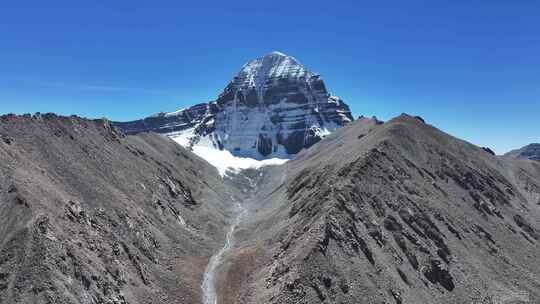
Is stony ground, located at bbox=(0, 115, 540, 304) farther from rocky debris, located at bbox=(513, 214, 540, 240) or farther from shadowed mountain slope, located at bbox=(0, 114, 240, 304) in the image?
rocky debris, located at bbox=(513, 214, 540, 240)

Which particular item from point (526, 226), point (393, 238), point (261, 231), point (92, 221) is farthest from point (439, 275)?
point (92, 221)

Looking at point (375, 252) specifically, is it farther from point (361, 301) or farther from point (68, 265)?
point (68, 265)

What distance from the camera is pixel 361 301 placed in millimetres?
67375

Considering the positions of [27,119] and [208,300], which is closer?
[208,300]

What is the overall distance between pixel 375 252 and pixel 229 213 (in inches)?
2719

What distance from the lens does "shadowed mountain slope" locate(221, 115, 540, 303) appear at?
71938 mm

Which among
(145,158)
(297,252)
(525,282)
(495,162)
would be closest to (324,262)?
(297,252)

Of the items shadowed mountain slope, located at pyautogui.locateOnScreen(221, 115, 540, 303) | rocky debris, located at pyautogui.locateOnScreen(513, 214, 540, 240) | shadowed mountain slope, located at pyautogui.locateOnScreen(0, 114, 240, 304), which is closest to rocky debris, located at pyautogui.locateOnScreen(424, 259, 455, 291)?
shadowed mountain slope, located at pyautogui.locateOnScreen(221, 115, 540, 303)

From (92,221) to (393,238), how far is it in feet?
169

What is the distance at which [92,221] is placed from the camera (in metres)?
75.2

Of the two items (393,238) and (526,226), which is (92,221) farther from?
(526,226)

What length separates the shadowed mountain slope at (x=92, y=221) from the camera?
5654 cm

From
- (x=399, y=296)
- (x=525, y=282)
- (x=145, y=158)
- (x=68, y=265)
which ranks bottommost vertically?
(x=525, y=282)

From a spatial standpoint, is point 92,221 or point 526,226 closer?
point 92,221
